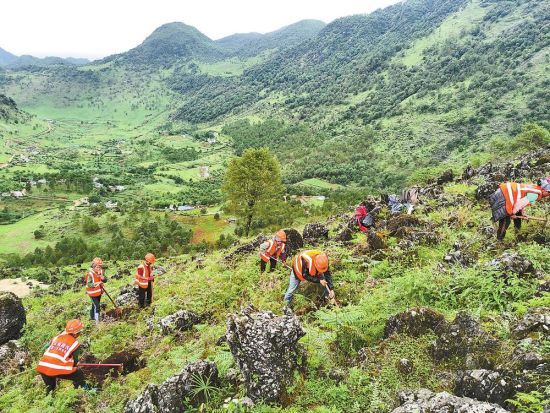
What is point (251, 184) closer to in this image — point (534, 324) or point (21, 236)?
point (534, 324)

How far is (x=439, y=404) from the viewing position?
5926mm

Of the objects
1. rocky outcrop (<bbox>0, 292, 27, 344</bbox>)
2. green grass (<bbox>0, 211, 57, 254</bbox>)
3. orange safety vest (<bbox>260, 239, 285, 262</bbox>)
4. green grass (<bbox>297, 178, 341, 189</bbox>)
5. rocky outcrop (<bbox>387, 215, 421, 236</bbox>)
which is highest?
rocky outcrop (<bbox>387, 215, 421, 236</bbox>)

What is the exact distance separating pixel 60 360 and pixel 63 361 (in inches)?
3.4

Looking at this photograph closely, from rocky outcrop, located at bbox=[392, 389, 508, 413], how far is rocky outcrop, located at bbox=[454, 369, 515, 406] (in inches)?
13.5

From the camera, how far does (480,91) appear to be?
5492 inches

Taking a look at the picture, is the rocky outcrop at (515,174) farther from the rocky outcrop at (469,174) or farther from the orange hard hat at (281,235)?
the orange hard hat at (281,235)

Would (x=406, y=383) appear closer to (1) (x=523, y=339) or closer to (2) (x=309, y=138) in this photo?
(1) (x=523, y=339)

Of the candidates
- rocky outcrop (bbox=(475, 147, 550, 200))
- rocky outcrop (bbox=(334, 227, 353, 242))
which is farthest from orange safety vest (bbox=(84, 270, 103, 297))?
rocky outcrop (bbox=(475, 147, 550, 200))

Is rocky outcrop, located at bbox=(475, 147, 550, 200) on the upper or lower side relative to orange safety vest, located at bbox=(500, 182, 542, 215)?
lower

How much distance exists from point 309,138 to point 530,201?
173 metres

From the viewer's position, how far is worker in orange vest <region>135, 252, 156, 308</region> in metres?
16.3

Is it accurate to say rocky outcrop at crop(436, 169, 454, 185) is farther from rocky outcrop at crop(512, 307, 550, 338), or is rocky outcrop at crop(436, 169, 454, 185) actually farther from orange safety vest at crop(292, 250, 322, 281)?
rocky outcrop at crop(512, 307, 550, 338)

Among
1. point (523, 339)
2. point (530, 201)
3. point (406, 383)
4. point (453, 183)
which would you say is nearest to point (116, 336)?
point (406, 383)

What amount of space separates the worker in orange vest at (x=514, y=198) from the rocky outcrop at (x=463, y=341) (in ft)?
18.1
